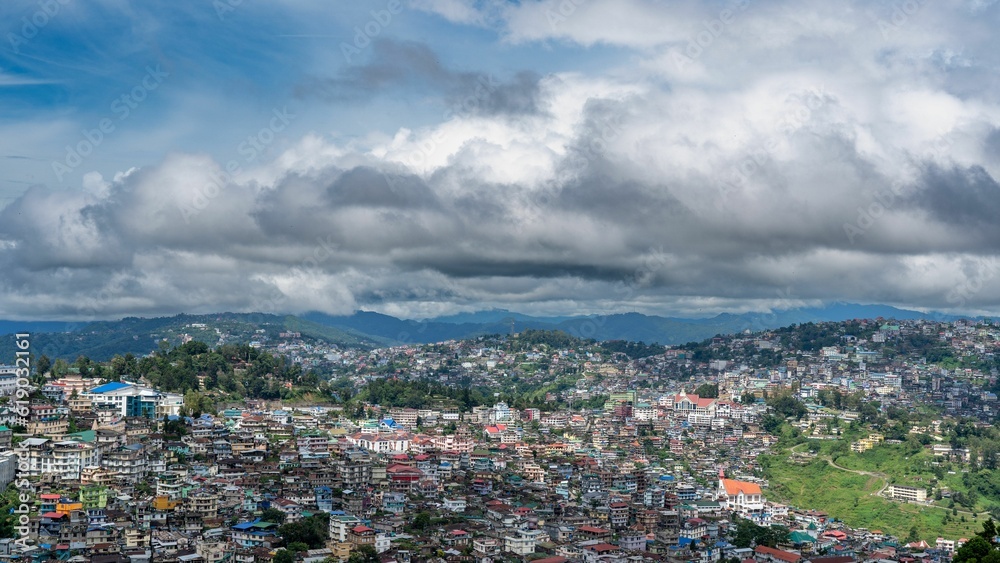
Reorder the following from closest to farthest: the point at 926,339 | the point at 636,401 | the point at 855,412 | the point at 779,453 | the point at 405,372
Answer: the point at 779,453, the point at 855,412, the point at 636,401, the point at 926,339, the point at 405,372

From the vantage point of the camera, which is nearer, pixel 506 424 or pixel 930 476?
pixel 930 476

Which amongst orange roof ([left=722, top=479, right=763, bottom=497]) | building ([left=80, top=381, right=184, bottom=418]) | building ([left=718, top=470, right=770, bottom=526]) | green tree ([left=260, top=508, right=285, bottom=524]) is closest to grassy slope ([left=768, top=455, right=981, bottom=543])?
orange roof ([left=722, top=479, right=763, bottom=497])

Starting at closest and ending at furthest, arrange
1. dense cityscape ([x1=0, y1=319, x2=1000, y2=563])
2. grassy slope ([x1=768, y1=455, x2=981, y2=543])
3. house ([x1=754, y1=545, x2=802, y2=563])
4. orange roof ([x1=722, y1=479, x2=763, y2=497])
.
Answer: dense cityscape ([x1=0, y1=319, x2=1000, y2=563]), house ([x1=754, y1=545, x2=802, y2=563]), grassy slope ([x1=768, y1=455, x2=981, y2=543]), orange roof ([x1=722, y1=479, x2=763, y2=497])

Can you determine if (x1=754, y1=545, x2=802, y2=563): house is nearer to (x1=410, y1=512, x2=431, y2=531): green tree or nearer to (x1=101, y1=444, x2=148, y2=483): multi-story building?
(x1=410, y1=512, x2=431, y2=531): green tree

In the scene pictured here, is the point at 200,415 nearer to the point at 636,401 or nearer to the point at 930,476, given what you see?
the point at 930,476

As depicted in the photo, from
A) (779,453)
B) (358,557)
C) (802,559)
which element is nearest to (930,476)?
(779,453)

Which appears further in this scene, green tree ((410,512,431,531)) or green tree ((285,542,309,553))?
green tree ((410,512,431,531))
